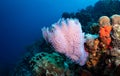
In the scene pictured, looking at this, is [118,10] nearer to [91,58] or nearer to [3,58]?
[91,58]

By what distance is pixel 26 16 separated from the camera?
297ft

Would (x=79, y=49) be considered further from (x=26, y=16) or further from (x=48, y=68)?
(x=26, y=16)

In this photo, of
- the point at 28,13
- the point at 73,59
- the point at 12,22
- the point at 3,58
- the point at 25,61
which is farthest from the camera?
the point at 28,13

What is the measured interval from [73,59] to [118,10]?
299 inches

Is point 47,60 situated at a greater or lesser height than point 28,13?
lesser

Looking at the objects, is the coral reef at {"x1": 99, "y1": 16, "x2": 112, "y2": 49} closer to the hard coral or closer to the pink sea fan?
the pink sea fan

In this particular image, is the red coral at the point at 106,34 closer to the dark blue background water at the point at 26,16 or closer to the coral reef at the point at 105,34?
the coral reef at the point at 105,34

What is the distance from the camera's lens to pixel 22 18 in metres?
86.5

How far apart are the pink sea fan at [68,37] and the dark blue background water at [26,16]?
4680cm

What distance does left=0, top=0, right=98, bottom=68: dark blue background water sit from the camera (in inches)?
2243

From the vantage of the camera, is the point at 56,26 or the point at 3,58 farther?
the point at 3,58

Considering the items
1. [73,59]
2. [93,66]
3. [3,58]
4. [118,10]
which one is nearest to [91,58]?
[93,66]

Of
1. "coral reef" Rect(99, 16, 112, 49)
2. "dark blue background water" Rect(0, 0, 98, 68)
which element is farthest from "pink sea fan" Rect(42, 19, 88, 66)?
"dark blue background water" Rect(0, 0, 98, 68)

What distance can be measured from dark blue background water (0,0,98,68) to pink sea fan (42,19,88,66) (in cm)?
4680
